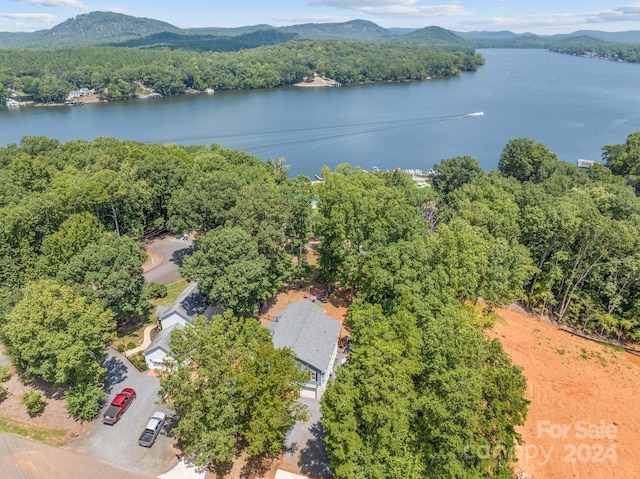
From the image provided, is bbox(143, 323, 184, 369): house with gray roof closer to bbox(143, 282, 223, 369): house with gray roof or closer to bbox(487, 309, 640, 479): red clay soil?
bbox(143, 282, 223, 369): house with gray roof

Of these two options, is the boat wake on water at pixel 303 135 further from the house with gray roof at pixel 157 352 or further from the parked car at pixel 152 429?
the parked car at pixel 152 429

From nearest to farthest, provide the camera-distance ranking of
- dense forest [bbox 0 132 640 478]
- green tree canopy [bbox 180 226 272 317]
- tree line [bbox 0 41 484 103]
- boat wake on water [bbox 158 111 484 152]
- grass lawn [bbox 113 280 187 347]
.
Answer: dense forest [bbox 0 132 640 478]
green tree canopy [bbox 180 226 272 317]
grass lawn [bbox 113 280 187 347]
boat wake on water [bbox 158 111 484 152]
tree line [bbox 0 41 484 103]

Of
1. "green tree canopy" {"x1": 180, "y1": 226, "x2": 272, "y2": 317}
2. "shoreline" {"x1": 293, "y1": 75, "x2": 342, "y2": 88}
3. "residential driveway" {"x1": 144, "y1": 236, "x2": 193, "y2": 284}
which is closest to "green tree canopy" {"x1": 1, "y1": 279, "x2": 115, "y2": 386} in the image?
"green tree canopy" {"x1": 180, "y1": 226, "x2": 272, "y2": 317}

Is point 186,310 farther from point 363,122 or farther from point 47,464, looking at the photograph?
point 363,122

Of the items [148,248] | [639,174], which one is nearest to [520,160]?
[639,174]

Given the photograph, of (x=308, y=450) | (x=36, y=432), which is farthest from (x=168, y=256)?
(x=308, y=450)

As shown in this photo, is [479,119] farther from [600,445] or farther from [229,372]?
[229,372]
